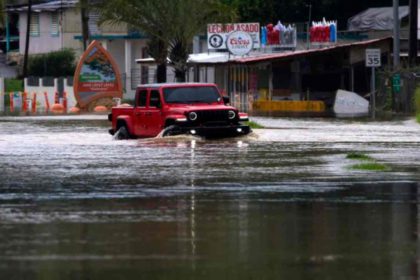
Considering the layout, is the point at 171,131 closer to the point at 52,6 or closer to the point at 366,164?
the point at 366,164

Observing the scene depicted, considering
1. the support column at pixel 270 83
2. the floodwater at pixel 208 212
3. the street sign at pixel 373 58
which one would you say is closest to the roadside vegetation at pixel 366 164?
the floodwater at pixel 208 212

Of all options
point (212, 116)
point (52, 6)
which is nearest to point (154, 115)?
point (212, 116)

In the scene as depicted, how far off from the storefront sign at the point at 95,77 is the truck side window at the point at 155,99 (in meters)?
31.2

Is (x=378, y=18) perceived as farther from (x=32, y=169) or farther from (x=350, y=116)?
(x=32, y=169)

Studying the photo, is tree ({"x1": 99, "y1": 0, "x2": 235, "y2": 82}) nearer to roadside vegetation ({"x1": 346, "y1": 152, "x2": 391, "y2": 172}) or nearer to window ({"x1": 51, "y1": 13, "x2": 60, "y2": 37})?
window ({"x1": 51, "y1": 13, "x2": 60, "y2": 37})

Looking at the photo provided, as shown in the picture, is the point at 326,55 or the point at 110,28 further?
the point at 110,28

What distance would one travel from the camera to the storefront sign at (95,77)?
62.7 m

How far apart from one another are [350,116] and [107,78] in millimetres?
18594

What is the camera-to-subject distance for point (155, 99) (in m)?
31.5

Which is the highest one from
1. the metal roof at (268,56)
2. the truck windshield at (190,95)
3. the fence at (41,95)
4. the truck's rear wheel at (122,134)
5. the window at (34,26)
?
the window at (34,26)

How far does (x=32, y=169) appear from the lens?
2211 centimetres

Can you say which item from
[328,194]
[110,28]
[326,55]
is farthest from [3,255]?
[110,28]

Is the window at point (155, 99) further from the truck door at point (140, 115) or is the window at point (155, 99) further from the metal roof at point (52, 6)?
the metal roof at point (52, 6)

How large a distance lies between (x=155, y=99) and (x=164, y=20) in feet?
92.4
